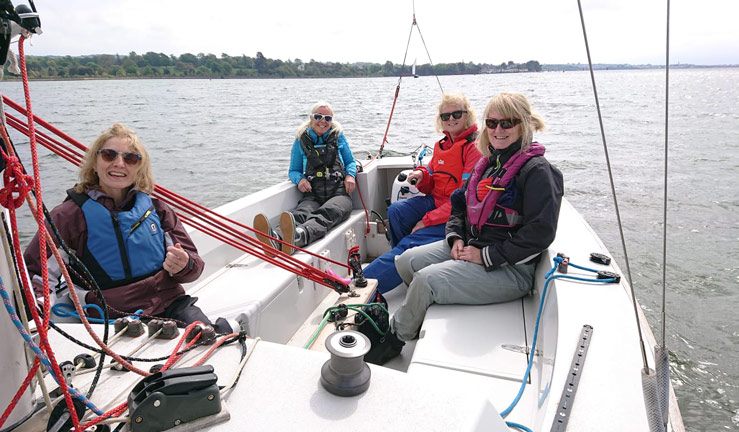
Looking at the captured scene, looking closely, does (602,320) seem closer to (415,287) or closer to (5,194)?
(415,287)

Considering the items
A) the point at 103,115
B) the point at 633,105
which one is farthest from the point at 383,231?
the point at 633,105

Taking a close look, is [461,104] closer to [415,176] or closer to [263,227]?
[415,176]

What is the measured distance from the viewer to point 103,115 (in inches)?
674

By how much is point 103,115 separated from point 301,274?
1767cm

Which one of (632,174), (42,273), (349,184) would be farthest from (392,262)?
(632,174)

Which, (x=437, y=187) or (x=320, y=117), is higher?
(x=320, y=117)

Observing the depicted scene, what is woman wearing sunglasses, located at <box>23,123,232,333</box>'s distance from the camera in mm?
1688

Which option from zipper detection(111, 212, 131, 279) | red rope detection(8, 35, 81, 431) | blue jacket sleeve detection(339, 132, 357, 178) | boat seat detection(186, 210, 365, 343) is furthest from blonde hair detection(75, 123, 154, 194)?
blue jacket sleeve detection(339, 132, 357, 178)

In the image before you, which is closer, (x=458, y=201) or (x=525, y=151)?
(x=525, y=151)

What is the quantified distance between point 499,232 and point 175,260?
129cm

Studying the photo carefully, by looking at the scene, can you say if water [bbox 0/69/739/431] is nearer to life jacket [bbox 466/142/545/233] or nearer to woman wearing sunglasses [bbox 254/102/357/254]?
life jacket [bbox 466/142/545/233]

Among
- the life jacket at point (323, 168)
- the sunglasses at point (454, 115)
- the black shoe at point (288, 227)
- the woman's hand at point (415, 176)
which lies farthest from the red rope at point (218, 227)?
the sunglasses at point (454, 115)

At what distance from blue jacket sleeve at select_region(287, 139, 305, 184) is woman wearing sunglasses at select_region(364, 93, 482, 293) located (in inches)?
36.9

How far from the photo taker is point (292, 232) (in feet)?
9.32
